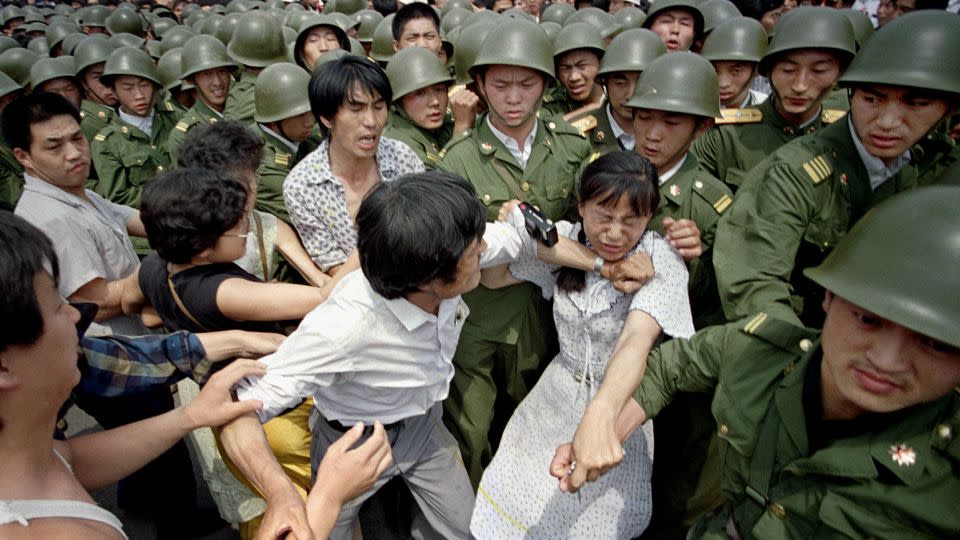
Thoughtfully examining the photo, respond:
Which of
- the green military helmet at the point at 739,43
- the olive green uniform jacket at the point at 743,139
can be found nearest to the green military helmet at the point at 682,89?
the olive green uniform jacket at the point at 743,139

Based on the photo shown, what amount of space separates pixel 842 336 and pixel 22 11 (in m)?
18.3

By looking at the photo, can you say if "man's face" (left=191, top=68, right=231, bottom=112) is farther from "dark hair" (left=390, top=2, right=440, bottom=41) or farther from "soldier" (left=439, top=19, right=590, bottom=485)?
"soldier" (left=439, top=19, right=590, bottom=485)

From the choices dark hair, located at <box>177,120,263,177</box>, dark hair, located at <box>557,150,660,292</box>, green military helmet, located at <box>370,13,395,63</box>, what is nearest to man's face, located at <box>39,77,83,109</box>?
green military helmet, located at <box>370,13,395,63</box>

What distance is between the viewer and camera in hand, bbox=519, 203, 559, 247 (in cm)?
231

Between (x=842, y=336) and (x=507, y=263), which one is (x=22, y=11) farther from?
(x=842, y=336)

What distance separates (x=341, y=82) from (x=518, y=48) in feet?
3.44

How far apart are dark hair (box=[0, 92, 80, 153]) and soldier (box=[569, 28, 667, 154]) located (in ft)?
10.3

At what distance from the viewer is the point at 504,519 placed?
2223 mm

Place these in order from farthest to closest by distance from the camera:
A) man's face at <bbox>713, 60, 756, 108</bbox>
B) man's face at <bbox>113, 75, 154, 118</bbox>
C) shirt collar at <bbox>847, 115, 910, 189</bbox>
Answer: man's face at <bbox>113, 75, 154, 118</bbox> → man's face at <bbox>713, 60, 756, 108</bbox> → shirt collar at <bbox>847, 115, 910, 189</bbox>

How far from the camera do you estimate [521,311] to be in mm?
2975

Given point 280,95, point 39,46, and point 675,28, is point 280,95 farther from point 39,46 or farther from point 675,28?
point 39,46

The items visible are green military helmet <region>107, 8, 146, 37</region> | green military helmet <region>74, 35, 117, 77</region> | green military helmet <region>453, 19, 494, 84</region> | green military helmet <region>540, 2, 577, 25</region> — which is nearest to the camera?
green military helmet <region>453, 19, 494, 84</region>

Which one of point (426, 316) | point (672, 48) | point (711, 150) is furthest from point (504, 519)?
point (672, 48)

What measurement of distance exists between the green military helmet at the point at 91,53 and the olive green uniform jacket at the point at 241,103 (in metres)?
2.17
